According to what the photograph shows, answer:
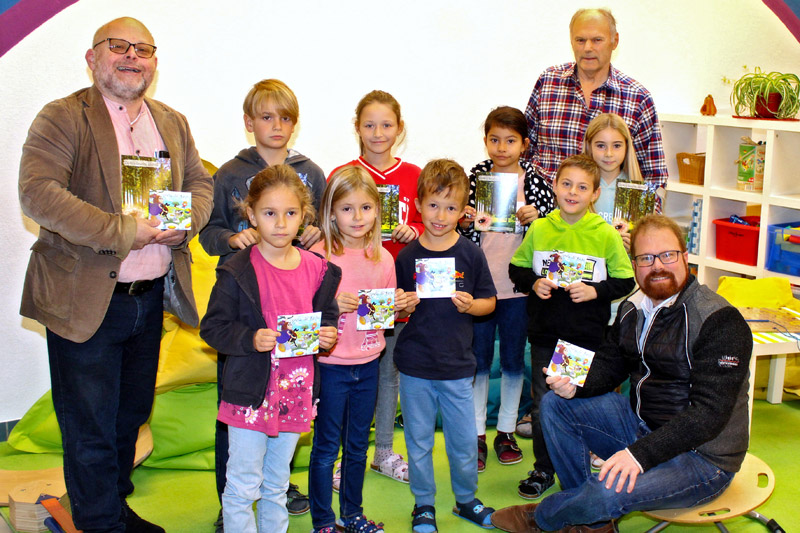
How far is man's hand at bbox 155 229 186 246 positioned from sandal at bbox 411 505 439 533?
4.96ft

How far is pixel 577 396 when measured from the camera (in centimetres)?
319

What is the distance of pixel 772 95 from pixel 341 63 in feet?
9.55

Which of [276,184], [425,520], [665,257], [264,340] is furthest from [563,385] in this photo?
[276,184]

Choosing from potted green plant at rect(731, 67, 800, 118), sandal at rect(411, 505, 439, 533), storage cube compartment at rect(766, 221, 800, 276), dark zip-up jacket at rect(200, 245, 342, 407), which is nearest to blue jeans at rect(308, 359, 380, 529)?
sandal at rect(411, 505, 439, 533)

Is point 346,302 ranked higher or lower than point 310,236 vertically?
lower

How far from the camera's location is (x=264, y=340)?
106 inches

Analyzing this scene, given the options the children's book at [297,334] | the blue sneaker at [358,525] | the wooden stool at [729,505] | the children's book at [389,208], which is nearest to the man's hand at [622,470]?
the wooden stool at [729,505]

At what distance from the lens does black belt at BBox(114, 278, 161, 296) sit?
291cm

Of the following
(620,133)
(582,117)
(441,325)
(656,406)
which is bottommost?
(656,406)

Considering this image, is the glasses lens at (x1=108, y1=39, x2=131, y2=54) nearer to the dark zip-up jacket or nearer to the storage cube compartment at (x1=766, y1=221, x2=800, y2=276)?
the dark zip-up jacket

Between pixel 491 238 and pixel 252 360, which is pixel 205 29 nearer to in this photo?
pixel 491 238

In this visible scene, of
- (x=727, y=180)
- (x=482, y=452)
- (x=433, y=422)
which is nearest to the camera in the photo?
(x=433, y=422)

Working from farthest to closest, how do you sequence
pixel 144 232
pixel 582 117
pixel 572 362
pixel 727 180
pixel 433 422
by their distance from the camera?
pixel 727 180
pixel 582 117
pixel 433 422
pixel 572 362
pixel 144 232

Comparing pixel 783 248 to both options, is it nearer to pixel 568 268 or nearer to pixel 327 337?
pixel 568 268
